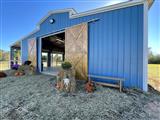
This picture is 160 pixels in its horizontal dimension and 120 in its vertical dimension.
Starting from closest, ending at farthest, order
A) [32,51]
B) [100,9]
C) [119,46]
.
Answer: [119,46]
[100,9]
[32,51]

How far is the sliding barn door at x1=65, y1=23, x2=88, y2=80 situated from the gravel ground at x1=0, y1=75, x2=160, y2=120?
164 centimetres

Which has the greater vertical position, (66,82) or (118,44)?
(118,44)

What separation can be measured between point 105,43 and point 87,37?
0.96 metres

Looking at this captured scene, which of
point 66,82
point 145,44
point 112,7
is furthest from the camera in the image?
point 112,7

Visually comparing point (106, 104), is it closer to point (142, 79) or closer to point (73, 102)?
point (73, 102)

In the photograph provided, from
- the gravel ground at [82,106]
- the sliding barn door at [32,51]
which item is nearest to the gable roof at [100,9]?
the sliding barn door at [32,51]

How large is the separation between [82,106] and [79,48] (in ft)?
10.6

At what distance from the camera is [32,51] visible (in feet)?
29.3

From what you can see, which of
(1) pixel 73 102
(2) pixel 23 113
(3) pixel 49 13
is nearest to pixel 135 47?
(1) pixel 73 102

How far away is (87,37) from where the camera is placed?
5340 mm

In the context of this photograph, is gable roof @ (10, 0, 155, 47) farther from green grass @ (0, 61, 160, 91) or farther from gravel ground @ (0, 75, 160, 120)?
green grass @ (0, 61, 160, 91)

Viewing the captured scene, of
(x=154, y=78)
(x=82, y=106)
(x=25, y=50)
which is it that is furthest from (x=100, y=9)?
(x=25, y=50)

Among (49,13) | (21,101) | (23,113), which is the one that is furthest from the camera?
(49,13)

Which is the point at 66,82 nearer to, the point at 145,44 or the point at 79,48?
the point at 79,48
